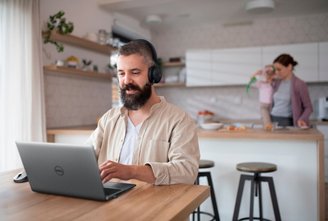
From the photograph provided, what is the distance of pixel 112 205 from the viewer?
0.99 m

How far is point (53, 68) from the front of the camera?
299cm

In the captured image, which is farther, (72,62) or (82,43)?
(82,43)

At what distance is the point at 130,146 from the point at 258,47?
12.6ft

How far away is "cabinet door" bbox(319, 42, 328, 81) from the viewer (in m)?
4.51

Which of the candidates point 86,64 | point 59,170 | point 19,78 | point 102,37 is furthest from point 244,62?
point 59,170

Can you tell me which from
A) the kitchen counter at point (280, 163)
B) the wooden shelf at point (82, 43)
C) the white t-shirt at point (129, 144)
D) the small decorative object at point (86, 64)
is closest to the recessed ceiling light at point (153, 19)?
the wooden shelf at point (82, 43)

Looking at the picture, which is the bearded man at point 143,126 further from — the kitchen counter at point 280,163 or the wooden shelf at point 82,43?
the wooden shelf at point 82,43

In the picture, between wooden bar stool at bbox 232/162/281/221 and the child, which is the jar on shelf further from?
wooden bar stool at bbox 232/162/281/221

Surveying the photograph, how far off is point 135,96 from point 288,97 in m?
2.22

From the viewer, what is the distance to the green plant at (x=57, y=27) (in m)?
3.02

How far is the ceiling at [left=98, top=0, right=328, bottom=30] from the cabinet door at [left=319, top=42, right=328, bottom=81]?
532mm

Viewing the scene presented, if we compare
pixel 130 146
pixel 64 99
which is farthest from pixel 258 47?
pixel 130 146

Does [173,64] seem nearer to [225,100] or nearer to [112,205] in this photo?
[225,100]

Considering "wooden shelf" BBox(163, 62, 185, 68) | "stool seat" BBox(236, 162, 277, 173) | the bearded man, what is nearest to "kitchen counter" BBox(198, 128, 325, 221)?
"stool seat" BBox(236, 162, 277, 173)
